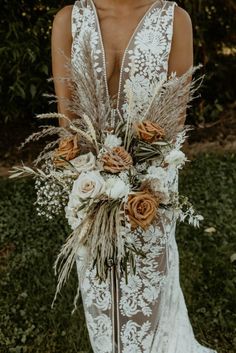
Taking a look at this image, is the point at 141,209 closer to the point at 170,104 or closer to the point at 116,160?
the point at 116,160

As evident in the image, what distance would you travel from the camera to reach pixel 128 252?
7.16 ft

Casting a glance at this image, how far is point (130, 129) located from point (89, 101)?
176 mm

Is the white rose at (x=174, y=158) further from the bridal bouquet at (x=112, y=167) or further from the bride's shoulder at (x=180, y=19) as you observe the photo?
the bride's shoulder at (x=180, y=19)

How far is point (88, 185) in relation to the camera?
2.02 meters

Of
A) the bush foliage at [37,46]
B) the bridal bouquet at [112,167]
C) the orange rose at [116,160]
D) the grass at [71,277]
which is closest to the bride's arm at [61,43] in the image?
the bridal bouquet at [112,167]

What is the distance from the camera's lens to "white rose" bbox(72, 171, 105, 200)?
79.1 inches

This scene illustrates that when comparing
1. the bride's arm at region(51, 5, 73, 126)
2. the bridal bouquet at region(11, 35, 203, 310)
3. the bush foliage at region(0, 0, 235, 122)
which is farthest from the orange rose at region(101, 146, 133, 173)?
the bush foliage at region(0, 0, 235, 122)

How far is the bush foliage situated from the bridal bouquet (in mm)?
3019

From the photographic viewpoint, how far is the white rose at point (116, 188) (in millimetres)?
2027

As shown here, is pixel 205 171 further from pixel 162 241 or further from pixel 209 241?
pixel 162 241

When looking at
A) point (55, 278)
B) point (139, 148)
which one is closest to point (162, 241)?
point (139, 148)

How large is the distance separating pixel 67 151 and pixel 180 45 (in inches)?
25.9

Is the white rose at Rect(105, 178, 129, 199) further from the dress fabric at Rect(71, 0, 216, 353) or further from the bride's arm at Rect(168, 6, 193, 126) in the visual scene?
the bride's arm at Rect(168, 6, 193, 126)

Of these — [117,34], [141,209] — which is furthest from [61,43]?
[141,209]
